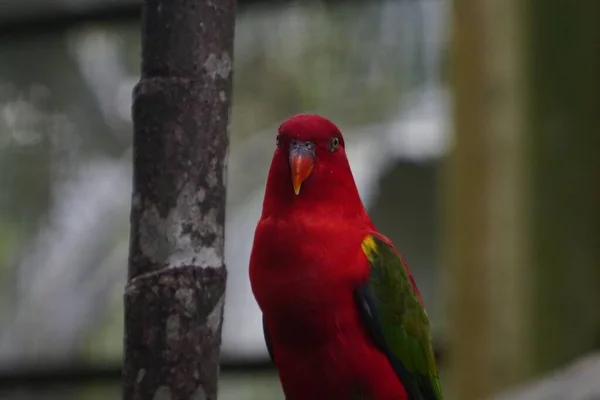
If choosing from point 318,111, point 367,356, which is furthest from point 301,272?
point 318,111

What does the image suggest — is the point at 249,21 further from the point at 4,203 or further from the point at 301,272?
the point at 301,272

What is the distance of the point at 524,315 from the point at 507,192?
0.86ft

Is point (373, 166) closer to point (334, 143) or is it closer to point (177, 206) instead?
point (334, 143)

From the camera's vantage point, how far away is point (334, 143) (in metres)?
0.79

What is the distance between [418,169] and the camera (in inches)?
82.1

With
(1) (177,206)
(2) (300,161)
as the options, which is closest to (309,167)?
(2) (300,161)

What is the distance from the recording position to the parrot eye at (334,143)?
79 cm

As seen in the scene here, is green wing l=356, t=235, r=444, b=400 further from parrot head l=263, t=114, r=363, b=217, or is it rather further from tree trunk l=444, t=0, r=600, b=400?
tree trunk l=444, t=0, r=600, b=400

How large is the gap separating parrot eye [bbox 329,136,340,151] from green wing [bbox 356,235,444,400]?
3.8 inches

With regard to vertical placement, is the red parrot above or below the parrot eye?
below

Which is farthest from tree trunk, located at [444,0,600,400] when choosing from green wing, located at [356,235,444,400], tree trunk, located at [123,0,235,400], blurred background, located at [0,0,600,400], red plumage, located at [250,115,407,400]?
tree trunk, located at [123,0,235,400]

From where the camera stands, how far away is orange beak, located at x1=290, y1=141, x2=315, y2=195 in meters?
0.74

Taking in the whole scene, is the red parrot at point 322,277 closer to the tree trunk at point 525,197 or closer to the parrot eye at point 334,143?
the parrot eye at point 334,143

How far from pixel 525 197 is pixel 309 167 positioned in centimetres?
114
